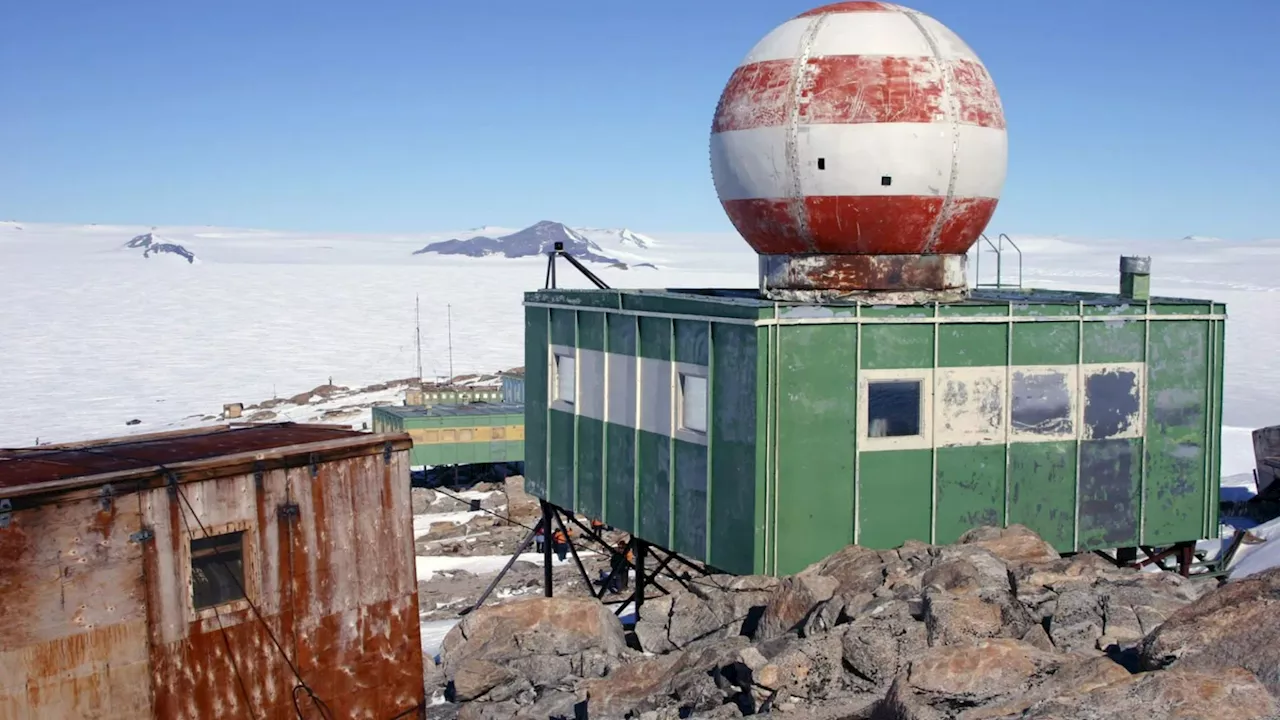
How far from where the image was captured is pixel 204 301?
93.8 m

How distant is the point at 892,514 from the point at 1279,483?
18149 millimetres

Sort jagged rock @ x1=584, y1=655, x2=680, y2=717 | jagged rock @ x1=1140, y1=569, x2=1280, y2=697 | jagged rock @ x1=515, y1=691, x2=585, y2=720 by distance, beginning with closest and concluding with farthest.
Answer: jagged rock @ x1=1140, y1=569, x2=1280, y2=697, jagged rock @ x1=584, y1=655, x2=680, y2=717, jagged rock @ x1=515, y1=691, x2=585, y2=720

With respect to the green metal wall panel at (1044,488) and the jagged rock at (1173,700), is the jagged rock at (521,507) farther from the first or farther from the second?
the jagged rock at (1173,700)

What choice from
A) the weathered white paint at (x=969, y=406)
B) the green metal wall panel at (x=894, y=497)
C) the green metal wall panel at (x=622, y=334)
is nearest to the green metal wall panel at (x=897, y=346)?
the weathered white paint at (x=969, y=406)

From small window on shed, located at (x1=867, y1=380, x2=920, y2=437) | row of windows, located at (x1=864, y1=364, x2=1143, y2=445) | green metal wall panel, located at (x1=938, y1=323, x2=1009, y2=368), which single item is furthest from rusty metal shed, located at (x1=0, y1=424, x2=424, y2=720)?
green metal wall panel, located at (x1=938, y1=323, x2=1009, y2=368)

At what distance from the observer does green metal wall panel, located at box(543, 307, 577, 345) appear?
68.7 ft

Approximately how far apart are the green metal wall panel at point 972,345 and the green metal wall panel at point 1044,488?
1.25 metres

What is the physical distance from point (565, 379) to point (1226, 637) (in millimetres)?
12137

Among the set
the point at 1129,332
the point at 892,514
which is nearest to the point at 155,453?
the point at 892,514

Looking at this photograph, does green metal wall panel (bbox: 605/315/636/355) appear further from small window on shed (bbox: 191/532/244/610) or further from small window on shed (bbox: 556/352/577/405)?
small window on shed (bbox: 191/532/244/610)

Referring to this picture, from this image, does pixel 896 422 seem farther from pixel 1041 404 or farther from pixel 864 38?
pixel 864 38

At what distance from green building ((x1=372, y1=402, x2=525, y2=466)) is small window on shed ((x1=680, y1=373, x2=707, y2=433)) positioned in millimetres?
22090

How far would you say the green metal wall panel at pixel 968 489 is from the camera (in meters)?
17.7

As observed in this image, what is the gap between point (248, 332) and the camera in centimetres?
7988
